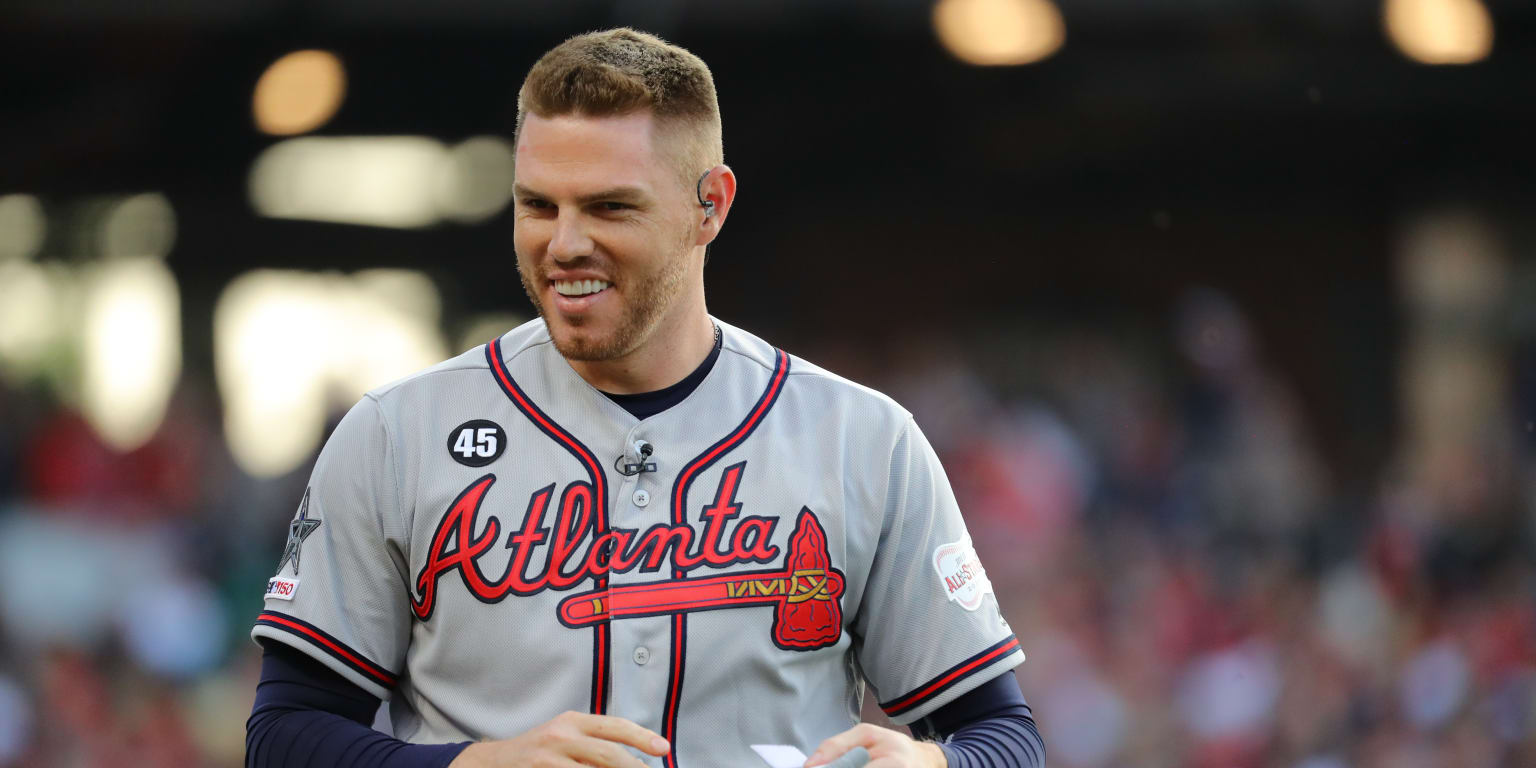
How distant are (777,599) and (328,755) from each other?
Answer: 472mm

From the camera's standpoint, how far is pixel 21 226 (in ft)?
17.8

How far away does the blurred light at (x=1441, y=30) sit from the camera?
5.71 metres

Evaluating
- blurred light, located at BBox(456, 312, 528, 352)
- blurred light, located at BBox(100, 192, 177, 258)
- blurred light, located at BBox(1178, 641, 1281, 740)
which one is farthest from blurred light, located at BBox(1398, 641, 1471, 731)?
blurred light, located at BBox(100, 192, 177, 258)

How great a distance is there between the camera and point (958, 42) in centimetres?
571

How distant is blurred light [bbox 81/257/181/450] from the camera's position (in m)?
5.37

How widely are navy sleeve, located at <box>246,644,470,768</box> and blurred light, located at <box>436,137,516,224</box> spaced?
4.18 m

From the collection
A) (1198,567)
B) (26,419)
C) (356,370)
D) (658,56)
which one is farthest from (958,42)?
(658,56)

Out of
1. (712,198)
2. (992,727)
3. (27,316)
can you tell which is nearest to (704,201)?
(712,198)

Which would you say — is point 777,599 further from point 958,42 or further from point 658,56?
point 958,42

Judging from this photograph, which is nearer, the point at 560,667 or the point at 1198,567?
the point at 560,667

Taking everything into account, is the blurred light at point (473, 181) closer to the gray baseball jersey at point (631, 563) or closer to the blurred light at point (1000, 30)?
the blurred light at point (1000, 30)

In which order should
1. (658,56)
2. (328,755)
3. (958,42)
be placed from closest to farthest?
1. (328,755)
2. (658,56)
3. (958,42)

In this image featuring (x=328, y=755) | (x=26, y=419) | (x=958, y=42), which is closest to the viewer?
(x=328, y=755)

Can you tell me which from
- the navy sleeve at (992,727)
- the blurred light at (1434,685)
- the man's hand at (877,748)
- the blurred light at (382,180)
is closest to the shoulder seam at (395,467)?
the man's hand at (877,748)
